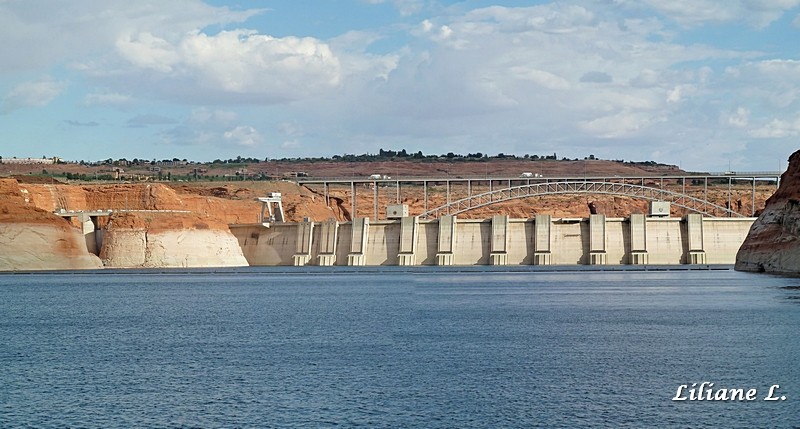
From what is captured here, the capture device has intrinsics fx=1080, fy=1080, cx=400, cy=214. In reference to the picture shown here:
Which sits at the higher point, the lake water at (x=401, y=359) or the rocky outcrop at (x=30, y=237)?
the rocky outcrop at (x=30, y=237)

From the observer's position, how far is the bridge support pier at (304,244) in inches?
4461

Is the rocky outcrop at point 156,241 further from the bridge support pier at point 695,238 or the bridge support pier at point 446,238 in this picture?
the bridge support pier at point 695,238

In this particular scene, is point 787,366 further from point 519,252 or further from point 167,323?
point 519,252

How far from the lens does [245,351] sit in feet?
122

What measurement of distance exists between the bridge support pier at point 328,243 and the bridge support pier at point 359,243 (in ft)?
7.16

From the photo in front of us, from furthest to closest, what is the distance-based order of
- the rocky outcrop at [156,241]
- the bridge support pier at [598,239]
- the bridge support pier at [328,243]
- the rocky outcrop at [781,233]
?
the bridge support pier at [328,243] < the bridge support pier at [598,239] < the rocky outcrop at [156,241] < the rocky outcrop at [781,233]

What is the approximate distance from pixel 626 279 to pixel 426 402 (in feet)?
189

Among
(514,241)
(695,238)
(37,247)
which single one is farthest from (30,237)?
(695,238)

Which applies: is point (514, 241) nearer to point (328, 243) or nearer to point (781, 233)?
point (328, 243)

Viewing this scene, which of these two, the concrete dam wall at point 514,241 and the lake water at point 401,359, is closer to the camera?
the lake water at point 401,359

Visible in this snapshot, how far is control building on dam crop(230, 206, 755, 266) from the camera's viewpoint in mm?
104625

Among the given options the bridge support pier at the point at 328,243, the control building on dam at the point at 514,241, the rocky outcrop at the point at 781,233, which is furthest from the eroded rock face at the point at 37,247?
the rocky outcrop at the point at 781,233

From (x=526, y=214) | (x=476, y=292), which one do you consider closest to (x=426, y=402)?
(x=476, y=292)

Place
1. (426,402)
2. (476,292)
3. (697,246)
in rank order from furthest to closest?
(697,246) < (476,292) < (426,402)
